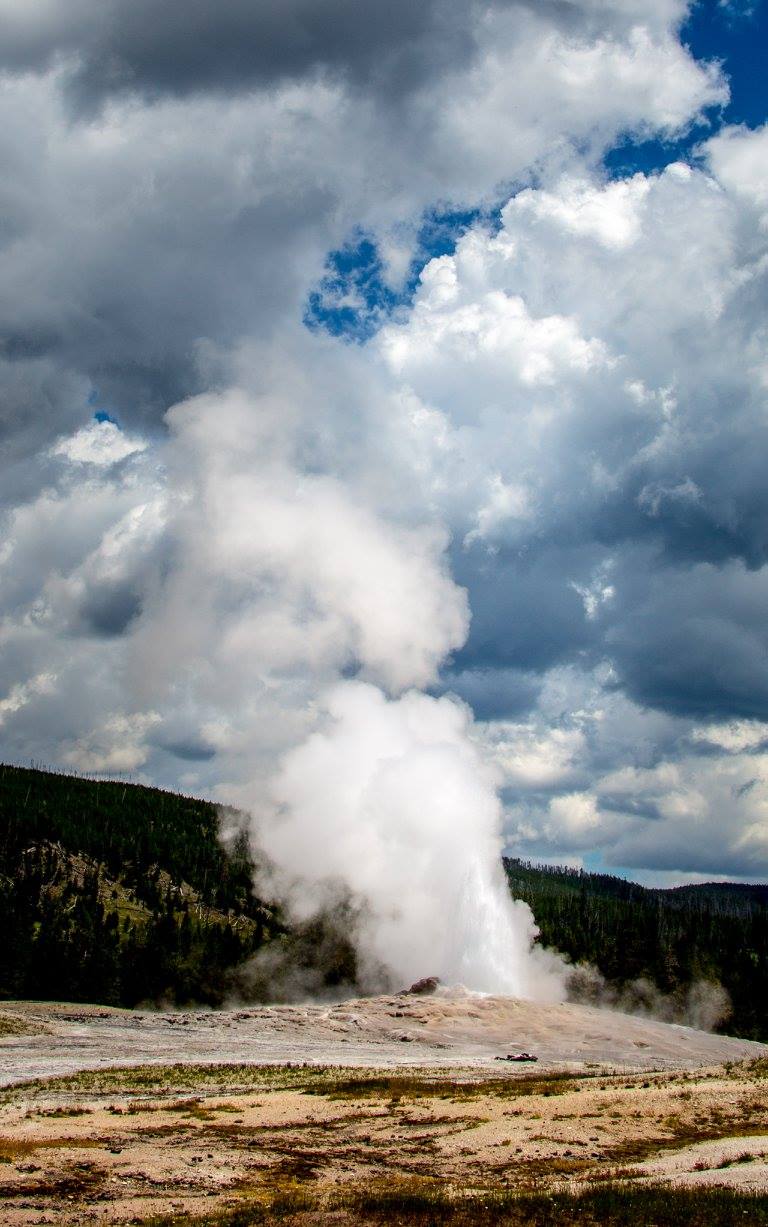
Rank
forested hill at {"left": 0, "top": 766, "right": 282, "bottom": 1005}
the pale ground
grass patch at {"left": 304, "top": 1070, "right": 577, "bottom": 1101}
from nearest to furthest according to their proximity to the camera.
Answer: the pale ground → grass patch at {"left": 304, "top": 1070, "right": 577, "bottom": 1101} → forested hill at {"left": 0, "top": 766, "right": 282, "bottom": 1005}

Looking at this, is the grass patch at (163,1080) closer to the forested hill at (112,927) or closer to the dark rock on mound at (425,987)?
the dark rock on mound at (425,987)

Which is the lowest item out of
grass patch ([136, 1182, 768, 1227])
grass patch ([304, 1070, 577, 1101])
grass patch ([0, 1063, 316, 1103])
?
grass patch ([0, 1063, 316, 1103])

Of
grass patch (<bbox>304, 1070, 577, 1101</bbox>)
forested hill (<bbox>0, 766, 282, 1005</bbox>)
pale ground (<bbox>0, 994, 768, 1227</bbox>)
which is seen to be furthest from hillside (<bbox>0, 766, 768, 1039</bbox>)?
grass patch (<bbox>304, 1070, 577, 1101</bbox>)

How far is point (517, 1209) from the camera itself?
2236 cm

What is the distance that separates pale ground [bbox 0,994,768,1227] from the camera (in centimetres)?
2780

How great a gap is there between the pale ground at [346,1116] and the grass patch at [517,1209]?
7.63 ft

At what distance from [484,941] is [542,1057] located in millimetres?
31525

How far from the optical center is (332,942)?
125m

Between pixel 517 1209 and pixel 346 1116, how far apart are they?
1950 centimetres

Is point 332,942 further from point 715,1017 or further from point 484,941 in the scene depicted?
point 715,1017

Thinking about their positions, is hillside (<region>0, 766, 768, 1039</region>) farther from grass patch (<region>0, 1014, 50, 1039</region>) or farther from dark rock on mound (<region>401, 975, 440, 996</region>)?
grass patch (<region>0, 1014, 50, 1039</region>)

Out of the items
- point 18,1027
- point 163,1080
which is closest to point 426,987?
point 18,1027

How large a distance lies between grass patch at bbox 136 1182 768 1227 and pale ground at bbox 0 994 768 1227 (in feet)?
7.63

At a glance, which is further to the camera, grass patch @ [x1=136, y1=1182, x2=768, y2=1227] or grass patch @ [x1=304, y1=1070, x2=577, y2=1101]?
grass patch @ [x1=304, y1=1070, x2=577, y2=1101]
